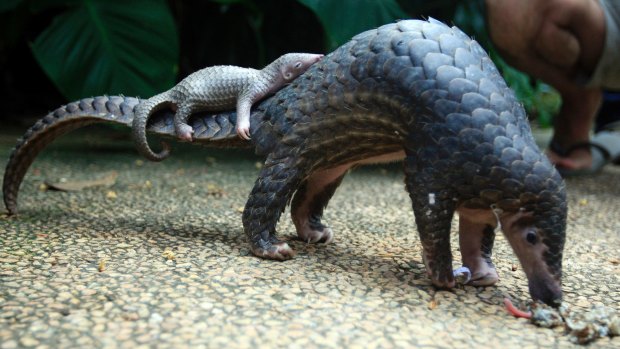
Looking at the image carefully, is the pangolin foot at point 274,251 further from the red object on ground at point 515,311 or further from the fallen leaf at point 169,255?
the red object on ground at point 515,311

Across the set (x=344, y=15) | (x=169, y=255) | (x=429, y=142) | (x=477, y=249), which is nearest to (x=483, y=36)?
(x=344, y=15)

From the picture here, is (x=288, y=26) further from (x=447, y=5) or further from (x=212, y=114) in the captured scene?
(x=212, y=114)

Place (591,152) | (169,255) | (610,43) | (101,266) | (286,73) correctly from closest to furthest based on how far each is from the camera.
Answer: (101,266), (169,255), (286,73), (610,43), (591,152)

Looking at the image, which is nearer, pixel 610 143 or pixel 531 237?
pixel 531 237

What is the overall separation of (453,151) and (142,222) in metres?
1.39

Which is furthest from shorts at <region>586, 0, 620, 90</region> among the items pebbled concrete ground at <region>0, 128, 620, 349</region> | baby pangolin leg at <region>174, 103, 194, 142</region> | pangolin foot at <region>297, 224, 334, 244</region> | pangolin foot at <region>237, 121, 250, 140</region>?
baby pangolin leg at <region>174, 103, 194, 142</region>

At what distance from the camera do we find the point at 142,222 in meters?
2.48

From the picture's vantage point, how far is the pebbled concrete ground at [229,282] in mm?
1440

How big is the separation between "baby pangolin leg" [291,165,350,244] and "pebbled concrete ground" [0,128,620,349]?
74 millimetres

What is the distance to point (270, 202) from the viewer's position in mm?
2010

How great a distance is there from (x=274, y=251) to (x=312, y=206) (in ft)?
1.20

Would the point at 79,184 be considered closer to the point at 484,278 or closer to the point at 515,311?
the point at 484,278

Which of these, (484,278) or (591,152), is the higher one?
(591,152)

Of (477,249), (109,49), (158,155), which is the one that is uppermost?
(109,49)
